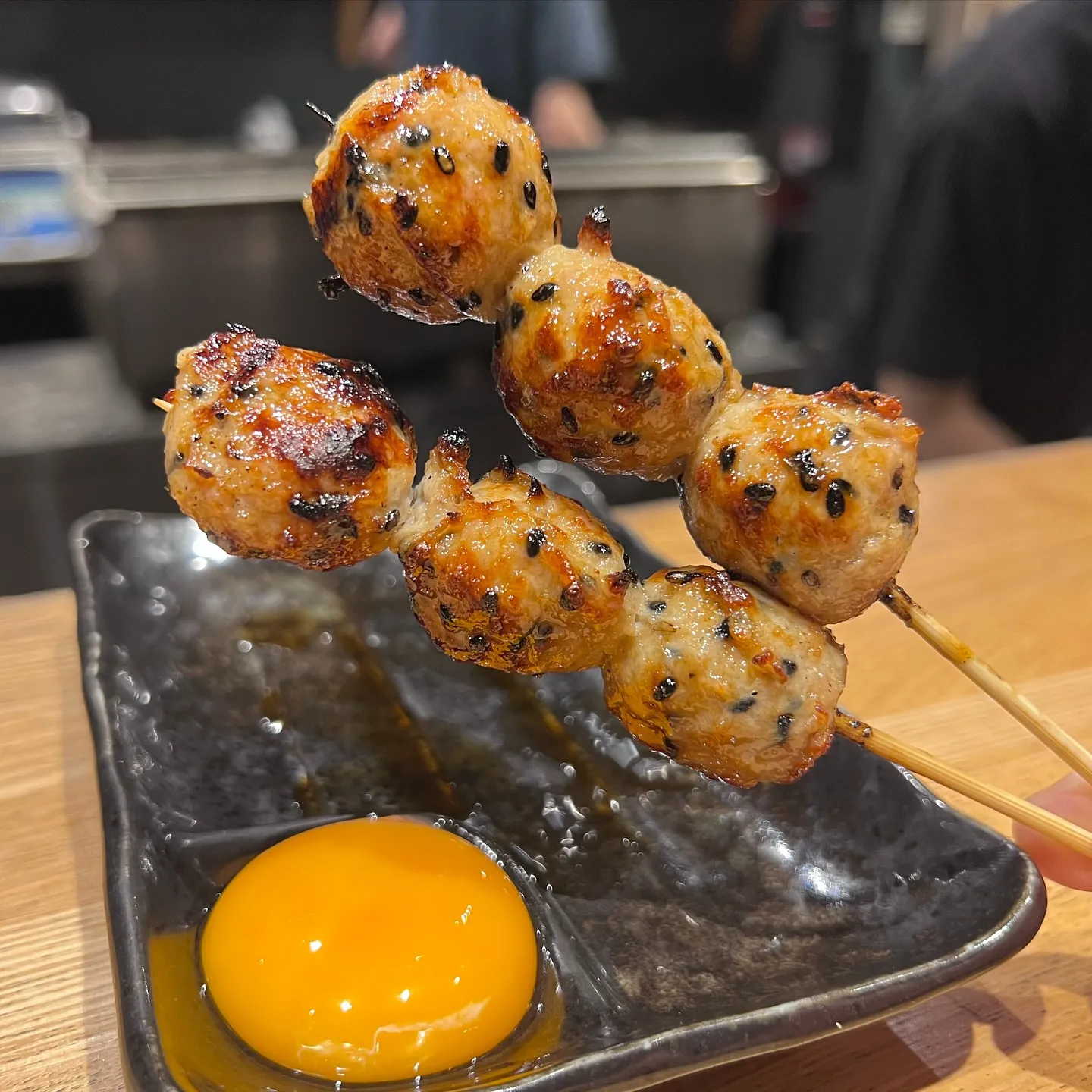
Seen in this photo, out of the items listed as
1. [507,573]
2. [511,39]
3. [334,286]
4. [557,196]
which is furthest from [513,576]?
[511,39]

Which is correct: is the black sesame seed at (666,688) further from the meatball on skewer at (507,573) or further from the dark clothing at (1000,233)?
the dark clothing at (1000,233)

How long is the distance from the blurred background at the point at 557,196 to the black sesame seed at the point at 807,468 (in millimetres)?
2609

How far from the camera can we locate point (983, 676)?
1193 millimetres

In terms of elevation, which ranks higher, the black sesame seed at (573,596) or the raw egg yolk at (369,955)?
the black sesame seed at (573,596)

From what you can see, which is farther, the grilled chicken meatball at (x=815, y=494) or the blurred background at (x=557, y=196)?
the blurred background at (x=557, y=196)

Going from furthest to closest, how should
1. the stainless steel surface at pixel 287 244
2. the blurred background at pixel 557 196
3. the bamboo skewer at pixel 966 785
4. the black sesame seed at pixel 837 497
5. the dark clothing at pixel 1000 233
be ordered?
the stainless steel surface at pixel 287 244 < the blurred background at pixel 557 196 < the dark clothing at pixel 1000 233 < the bamboo skewer at pixel 966 785 < the black sesame seed at pixel 837 497

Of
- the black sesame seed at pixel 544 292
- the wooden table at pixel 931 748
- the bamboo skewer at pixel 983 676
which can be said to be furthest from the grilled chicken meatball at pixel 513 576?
the wooden table at pixel 931 748

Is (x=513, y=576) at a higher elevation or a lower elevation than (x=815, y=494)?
lower

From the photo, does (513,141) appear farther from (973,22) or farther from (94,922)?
(973,22)

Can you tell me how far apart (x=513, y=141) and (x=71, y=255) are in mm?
4758

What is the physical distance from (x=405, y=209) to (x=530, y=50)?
13.4 feet

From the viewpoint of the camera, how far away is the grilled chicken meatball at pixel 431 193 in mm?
1095

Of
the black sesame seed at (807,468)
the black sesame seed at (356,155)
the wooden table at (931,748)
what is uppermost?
the black sesame seed at (356,155)

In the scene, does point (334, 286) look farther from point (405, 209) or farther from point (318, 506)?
point (318, 506)
